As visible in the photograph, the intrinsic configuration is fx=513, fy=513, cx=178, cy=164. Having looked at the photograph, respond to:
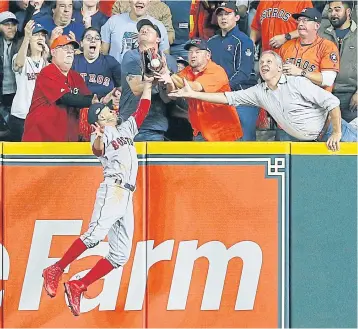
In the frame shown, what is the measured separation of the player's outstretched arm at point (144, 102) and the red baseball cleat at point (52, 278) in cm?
99

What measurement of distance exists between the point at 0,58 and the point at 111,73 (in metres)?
0.67

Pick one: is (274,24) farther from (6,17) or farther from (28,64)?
(6,17)

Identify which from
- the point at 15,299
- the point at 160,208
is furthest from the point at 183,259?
the point at 15,299

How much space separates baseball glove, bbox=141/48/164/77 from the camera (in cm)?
306

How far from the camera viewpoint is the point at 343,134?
10.0ft

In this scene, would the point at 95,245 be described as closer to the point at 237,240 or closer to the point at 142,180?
→ the point at 142,180

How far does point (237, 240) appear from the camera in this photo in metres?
3.04

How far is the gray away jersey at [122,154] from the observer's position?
2.99 m

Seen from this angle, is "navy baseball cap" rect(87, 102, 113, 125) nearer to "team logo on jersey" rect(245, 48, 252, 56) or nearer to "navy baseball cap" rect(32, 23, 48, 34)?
"navy baseball cap" rect(32, 23, 48, 34)

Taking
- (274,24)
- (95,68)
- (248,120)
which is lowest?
(248,120)

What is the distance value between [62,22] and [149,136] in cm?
87

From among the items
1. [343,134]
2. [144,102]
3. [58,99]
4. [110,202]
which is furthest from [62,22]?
[343,134]

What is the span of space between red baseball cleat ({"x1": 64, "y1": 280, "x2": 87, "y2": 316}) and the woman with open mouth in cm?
92

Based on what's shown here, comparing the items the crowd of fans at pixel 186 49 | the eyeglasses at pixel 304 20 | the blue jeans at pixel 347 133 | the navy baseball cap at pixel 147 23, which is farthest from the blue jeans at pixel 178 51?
the blue jeans at pixel 347 133
